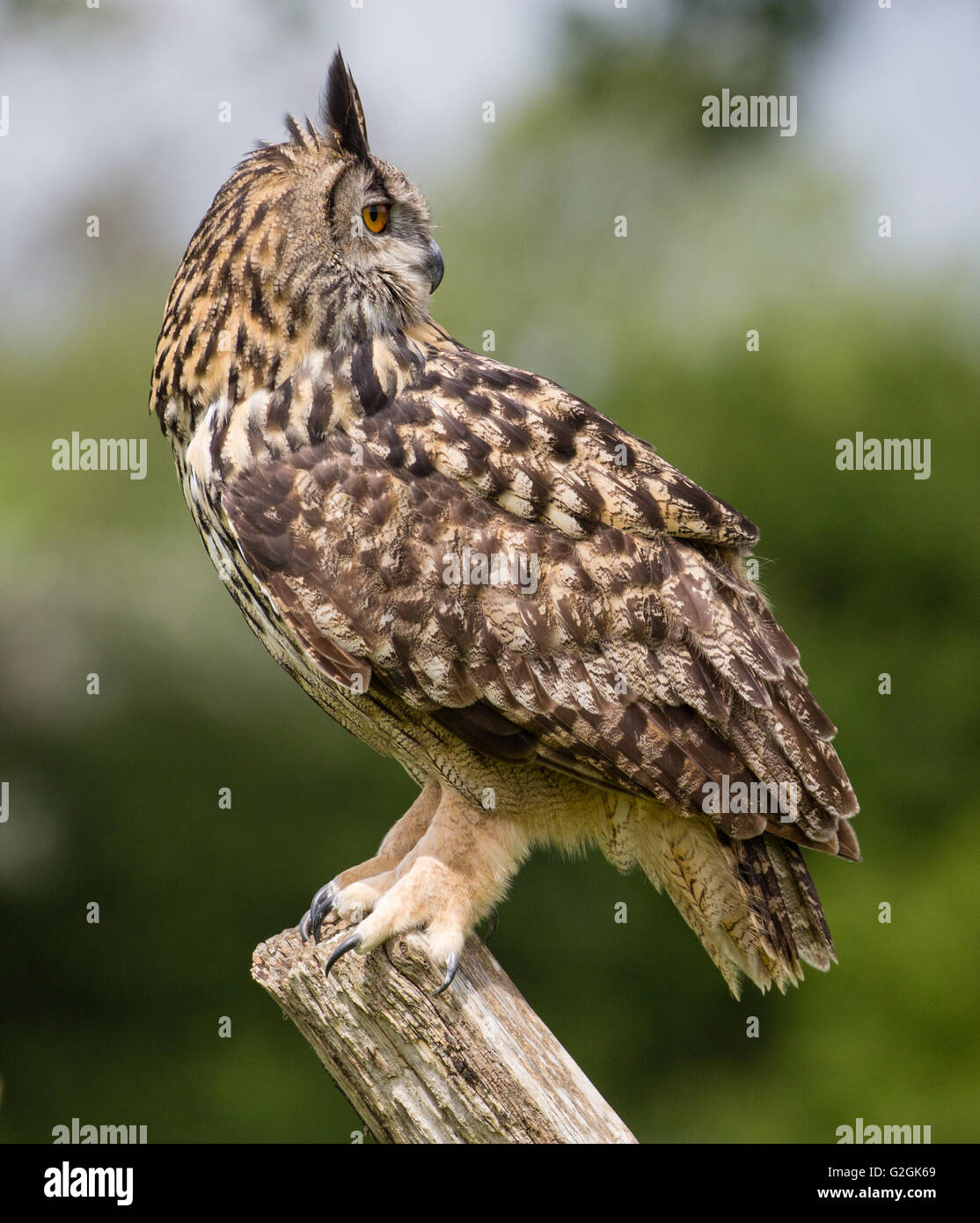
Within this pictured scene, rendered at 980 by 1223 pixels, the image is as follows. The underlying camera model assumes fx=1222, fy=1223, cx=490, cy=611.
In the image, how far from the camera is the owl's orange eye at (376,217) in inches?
104

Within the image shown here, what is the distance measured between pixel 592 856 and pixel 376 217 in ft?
12.1

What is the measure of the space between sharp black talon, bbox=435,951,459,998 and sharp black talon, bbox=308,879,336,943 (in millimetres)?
333

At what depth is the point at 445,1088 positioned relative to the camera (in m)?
2.22

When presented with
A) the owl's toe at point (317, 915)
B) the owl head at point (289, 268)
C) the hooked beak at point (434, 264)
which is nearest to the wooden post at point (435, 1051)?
the owl's toe at point (317, 915)

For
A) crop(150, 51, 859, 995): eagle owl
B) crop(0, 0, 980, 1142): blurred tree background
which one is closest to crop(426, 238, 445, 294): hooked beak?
crop(150, 51, 859, 995): eagle owl

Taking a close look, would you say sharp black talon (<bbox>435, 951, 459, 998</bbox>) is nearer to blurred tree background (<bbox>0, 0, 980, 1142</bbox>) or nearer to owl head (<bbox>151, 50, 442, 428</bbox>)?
owl head (<bbox>151, 50, 442, 428</bbox>)

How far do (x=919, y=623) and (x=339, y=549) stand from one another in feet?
14.3

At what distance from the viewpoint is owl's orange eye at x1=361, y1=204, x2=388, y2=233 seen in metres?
2.65

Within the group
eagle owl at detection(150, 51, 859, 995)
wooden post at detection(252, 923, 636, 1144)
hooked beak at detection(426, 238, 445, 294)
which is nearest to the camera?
wooden post at detection(252, 923, 636, 1144)

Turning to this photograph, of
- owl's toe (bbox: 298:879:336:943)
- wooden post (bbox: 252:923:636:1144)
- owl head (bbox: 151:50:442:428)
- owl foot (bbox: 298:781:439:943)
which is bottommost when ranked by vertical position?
wooden post (bbox: 252:923:636:1144)

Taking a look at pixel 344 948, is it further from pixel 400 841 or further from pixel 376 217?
pixel 376 217

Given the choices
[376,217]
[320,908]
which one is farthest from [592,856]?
[376,217]

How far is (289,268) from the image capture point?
8.22 ft

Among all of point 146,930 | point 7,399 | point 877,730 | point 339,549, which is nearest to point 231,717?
point 146,930
